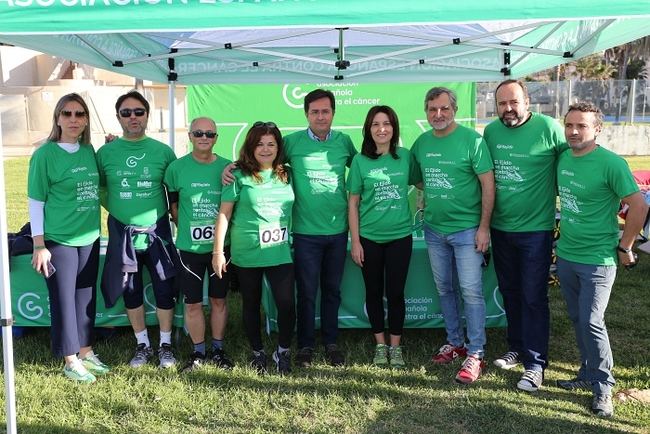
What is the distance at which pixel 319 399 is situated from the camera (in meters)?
3.50

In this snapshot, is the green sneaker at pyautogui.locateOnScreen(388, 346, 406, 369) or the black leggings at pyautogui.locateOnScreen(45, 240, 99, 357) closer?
the black leggings at pyautogui.locateOnScreen(45, 240, 99, 357)

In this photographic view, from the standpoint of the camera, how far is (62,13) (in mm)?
2613

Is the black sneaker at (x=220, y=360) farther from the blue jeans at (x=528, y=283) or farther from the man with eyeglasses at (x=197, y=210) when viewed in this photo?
the blue jeans at (x=528, y=283)

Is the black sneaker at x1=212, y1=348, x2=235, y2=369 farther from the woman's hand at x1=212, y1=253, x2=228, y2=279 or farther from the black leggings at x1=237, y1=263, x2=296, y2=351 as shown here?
the woman's hand at x1=212, y1=253, x2=228, y2=279

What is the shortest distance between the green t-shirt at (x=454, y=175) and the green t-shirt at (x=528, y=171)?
11cm

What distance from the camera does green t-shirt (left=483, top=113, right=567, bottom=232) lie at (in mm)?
3488

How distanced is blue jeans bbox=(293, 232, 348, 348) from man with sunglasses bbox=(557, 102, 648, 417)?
1344mm

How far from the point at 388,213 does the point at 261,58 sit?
93.8 inches

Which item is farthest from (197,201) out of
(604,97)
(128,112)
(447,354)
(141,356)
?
(604,97)

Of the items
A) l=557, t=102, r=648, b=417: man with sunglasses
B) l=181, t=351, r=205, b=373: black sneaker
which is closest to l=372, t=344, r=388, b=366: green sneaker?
l=181, t=351, r=205, b=373: black sneaker

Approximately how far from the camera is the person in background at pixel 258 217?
3.57 meters

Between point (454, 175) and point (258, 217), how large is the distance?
3.95 ft

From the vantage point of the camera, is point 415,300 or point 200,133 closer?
point 200,133

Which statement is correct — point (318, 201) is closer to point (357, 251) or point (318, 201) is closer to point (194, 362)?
point (357, 251)
